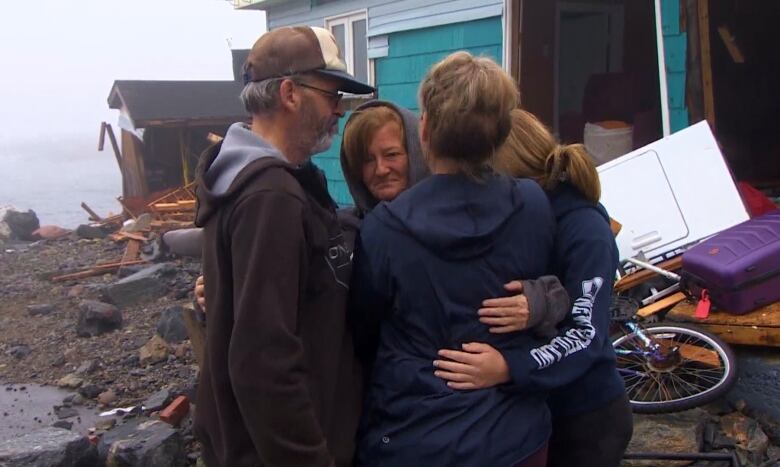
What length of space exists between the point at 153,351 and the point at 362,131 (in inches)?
205

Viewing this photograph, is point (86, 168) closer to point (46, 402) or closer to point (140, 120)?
point (140, 120)

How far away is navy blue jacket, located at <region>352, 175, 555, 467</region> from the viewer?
1.69m

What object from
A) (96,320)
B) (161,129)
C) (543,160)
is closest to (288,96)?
(543,160)

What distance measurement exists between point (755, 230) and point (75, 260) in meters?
11.5

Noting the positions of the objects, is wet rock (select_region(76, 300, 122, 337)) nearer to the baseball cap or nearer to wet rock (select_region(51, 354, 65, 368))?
wet rock (select_region(51, 354, 65, 368))

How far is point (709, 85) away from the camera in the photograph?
5.38 m

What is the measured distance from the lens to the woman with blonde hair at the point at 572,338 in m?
1.73

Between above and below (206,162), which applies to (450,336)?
below

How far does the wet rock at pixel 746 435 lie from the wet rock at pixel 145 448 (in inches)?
123

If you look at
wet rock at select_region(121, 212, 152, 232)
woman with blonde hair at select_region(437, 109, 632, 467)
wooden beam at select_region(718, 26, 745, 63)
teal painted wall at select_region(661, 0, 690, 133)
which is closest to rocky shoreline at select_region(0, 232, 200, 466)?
wet rock at select_region(121, 212, 152, 232)

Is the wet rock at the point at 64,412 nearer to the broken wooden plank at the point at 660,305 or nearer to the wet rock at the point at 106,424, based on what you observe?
the wet rock at the point at 106,424

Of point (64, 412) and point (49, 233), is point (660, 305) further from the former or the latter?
point (49, 233)

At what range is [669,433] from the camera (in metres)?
3.81

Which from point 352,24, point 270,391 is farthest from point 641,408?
point 352,24
